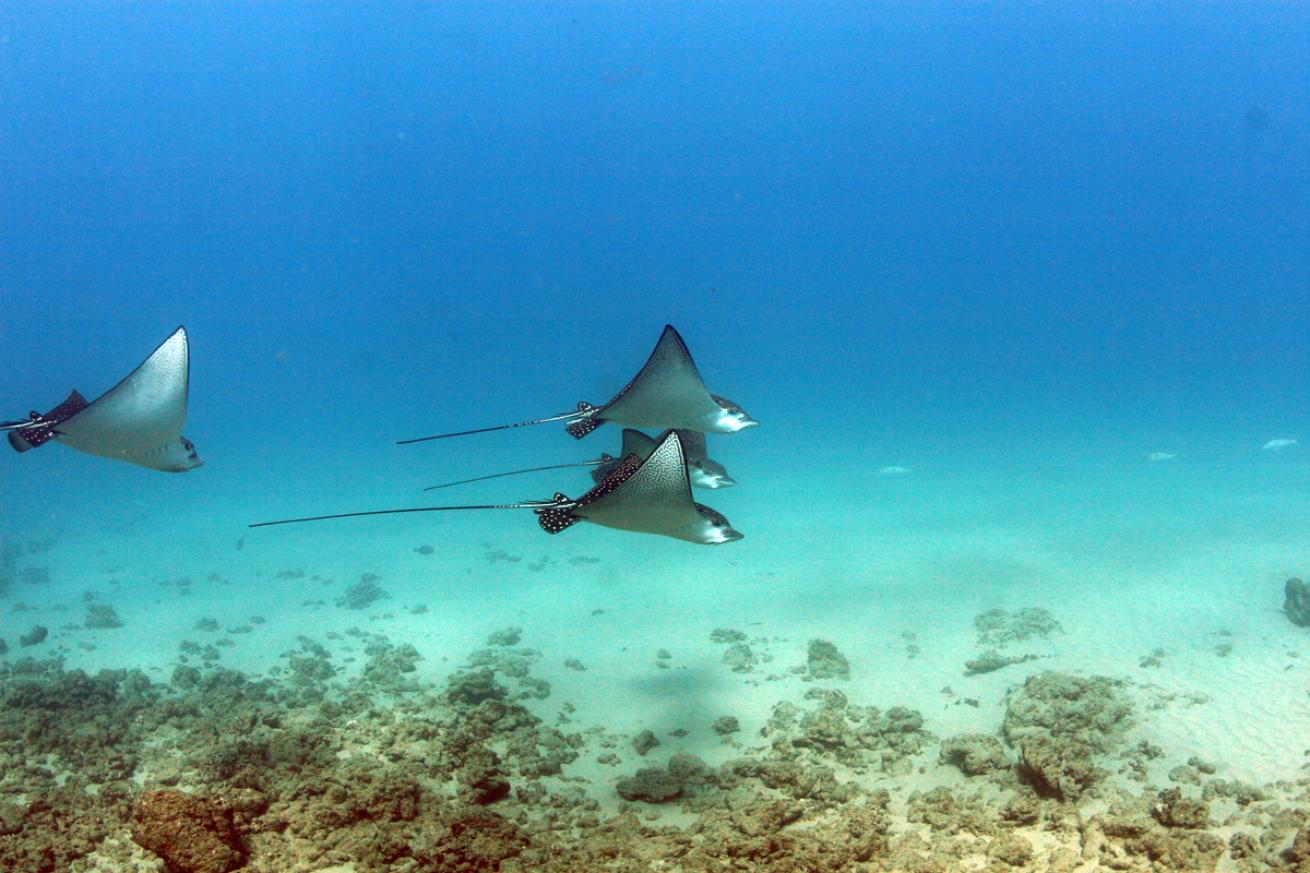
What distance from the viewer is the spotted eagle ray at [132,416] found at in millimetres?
4910

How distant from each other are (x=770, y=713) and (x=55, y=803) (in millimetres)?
6361

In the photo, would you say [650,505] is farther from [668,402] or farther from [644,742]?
[644,742]

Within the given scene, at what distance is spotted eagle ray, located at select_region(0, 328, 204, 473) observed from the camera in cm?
491

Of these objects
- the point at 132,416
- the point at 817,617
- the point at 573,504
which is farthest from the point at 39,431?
the point at 817,617

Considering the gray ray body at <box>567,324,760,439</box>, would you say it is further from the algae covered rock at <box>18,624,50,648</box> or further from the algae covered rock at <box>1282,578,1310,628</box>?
the algae covered rock at <box>18,624,50,648</box>

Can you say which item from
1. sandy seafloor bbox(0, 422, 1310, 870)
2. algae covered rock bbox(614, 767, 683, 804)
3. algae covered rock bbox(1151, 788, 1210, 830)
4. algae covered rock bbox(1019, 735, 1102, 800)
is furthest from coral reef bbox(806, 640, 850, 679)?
algae covered rock bbox(1151, 788, 1210, 830)

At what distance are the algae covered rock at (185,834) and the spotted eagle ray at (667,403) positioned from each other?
325 centimetres

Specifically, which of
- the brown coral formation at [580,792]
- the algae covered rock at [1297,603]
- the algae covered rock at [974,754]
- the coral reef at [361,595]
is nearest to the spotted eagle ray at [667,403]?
the brown coral formation at [580,792]

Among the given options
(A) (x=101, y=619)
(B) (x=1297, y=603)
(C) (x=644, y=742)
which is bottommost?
(C) (x=644, y=742)

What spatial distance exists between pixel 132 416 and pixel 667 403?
4299 millimetres

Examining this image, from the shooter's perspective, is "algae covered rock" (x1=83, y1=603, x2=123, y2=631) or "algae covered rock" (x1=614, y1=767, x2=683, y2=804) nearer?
"algae covered rock" (x1=614, y1=767, x2=683, y2=804)

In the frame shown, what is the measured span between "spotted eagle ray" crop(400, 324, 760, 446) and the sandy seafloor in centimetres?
323

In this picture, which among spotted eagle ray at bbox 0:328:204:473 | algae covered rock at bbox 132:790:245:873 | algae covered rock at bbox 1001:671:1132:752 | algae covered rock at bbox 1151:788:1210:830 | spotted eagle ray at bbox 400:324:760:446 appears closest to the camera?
algae covered rock at bbox 132:790:245:873

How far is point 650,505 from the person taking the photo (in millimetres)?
4680
